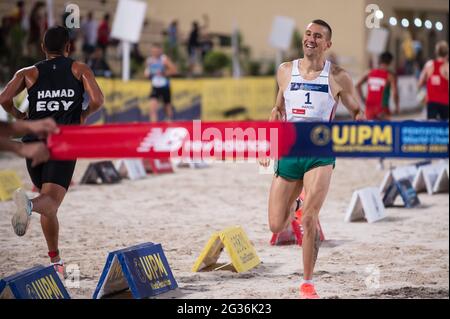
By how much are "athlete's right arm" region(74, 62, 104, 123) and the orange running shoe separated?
2136 millimetres

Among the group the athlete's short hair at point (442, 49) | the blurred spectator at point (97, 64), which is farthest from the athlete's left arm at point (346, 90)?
the blurred spectator at point (97, 64)

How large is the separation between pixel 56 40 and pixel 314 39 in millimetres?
2049

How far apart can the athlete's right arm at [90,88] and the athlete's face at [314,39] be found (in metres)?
1.65

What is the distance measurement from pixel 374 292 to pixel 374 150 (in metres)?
2.48

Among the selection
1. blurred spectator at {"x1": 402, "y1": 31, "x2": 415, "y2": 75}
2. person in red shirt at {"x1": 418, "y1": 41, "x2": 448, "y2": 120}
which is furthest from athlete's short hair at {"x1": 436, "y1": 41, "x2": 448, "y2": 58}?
blurred spectator at {"x1": 402, "y1": 31, "x2": 415, "y2": 75}

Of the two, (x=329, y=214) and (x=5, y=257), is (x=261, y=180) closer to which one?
(x=329, y=214)

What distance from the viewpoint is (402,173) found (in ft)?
49.3

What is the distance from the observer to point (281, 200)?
8211 millimetres

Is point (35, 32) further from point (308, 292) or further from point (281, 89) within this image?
point (308, 292)

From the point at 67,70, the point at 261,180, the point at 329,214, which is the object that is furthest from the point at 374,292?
the point at 261,180

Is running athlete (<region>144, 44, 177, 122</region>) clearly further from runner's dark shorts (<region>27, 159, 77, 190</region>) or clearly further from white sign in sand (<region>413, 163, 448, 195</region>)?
runner's dark shorts (<region>27, 159, 77, 190</region>)

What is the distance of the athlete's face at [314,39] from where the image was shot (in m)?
8.16

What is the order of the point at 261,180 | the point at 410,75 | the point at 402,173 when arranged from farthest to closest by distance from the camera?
the point at 410,75, the point at 261,180, the point at 402,173

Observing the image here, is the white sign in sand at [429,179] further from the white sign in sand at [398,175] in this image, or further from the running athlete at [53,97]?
the running athlete at [53,97]
